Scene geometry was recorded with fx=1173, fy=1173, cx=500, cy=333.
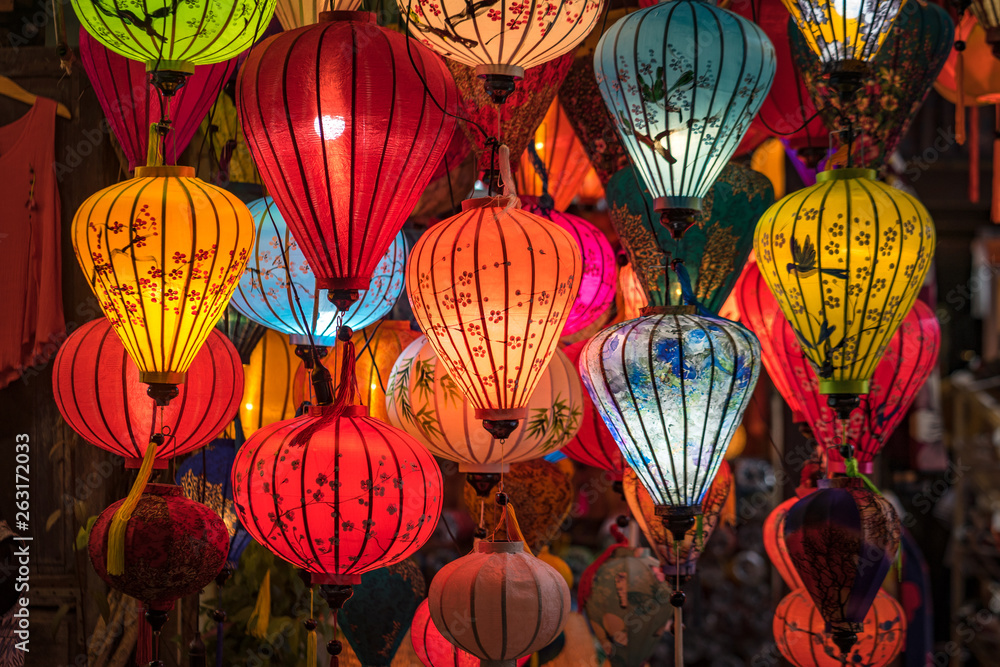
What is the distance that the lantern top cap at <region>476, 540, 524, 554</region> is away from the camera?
1.96m

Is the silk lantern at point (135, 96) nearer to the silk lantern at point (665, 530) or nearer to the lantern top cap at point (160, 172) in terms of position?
the lantern top cap at point (160, 172)

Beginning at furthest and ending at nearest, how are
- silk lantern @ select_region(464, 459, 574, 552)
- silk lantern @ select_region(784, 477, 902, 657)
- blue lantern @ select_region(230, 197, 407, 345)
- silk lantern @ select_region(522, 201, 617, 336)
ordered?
silk lantern @ select_region(464, 459, 574, 552) < silk lantern @ select_region(522, 201, 617, 336) < blue lantern @ select_region(230, 197, 407, 345) < silk lantern @ select_region(784, 477, 902, 657)

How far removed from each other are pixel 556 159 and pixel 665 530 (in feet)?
2.70

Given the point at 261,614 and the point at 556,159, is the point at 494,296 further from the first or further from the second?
the point at 261,614

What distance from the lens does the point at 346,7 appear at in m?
2.06

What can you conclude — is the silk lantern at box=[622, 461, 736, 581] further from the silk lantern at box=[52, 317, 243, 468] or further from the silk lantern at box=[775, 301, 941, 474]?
the silk lantern at box=[52, 317, 243, 468]

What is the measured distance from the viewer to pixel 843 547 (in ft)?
6.61

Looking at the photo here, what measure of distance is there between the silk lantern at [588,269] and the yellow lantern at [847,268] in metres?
0.41

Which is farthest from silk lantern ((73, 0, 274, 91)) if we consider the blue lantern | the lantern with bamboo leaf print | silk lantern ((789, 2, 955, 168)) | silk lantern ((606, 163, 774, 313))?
silk lantern ((789, 2, 955, 168))

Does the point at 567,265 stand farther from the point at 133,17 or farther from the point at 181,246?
the point at 133,17

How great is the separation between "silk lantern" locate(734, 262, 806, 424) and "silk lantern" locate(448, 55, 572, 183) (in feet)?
1.92

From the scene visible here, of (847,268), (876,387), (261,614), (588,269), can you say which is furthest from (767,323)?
(261,614)

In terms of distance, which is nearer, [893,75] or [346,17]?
[346,17]

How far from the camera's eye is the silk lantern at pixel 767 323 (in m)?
2.31
